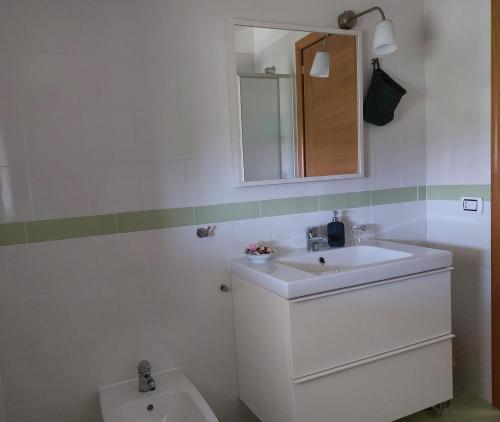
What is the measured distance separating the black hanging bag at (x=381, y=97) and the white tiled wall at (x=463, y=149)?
0.88ft

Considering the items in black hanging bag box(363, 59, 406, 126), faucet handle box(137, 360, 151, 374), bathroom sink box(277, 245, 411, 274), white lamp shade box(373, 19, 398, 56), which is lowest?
faucet handle box(137, 360, 151, 374)

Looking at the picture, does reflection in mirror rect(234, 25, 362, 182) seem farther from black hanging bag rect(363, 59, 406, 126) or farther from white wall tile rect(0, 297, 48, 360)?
white wall tile rect(0, 297, 48, 360)

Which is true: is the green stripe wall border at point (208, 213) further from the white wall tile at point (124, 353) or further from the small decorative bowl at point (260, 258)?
the white wall tile at point (124, 353)

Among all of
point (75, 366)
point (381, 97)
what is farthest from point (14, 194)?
point (381, 97)

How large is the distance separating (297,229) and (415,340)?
67cm

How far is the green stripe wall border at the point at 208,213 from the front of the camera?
1477 millimetres

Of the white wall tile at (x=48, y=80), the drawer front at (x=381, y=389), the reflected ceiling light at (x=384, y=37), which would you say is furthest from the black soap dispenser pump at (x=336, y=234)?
the white wall tile at (x=48, y=80)

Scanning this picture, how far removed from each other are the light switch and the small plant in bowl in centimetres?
102

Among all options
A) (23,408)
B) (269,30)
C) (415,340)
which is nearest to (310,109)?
(269,30)

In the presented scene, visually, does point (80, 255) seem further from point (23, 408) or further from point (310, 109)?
point (310, 109)

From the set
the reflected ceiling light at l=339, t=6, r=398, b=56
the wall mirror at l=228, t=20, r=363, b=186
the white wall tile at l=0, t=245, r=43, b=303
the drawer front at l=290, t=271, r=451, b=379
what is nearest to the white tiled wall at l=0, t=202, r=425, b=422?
the white wall tile at l=0, t=245, r=43, b=303

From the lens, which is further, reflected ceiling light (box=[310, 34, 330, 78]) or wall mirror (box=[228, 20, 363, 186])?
reflected ceiling light (box=[310, 34, 330, 78])

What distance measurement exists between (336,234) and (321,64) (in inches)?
30.6

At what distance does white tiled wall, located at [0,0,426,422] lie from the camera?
145cm
